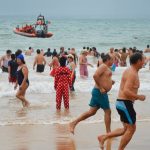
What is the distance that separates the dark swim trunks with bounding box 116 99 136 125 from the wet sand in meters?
0.90

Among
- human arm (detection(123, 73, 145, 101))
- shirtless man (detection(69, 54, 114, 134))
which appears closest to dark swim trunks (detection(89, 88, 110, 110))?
shirtless man (detection(69, 54, 114, 134))

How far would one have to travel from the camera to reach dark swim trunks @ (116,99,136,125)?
21.2ft

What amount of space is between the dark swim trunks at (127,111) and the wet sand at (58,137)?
2.95 ft

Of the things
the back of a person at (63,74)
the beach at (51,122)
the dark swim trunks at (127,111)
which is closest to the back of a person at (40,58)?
the beach at (51,122)

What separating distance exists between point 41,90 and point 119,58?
10933mm

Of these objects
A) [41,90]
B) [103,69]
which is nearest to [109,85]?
[103,69]

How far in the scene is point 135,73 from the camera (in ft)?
20.8

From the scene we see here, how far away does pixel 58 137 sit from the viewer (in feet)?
26.9

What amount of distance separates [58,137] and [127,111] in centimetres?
200

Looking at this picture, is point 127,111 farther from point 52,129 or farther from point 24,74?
point 24,74

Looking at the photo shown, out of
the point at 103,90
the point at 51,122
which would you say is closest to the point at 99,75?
the point at 103,90

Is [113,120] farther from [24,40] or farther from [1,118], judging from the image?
[24,40]

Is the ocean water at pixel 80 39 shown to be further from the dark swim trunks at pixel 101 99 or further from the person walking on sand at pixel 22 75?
the dark swim trunks at pixel 101 99

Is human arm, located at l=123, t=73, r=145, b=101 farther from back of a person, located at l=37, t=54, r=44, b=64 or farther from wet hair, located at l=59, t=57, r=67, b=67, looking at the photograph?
back of a person, located at l=37, t=54, r=44, b=64
